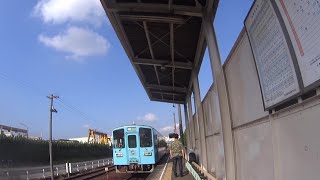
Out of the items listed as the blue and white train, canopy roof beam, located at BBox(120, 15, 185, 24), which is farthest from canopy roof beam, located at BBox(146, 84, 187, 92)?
canopy roof beam, located at BBox(120, 15, 185, 24)

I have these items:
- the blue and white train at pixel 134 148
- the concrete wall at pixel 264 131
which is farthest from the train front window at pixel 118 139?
the concrete wall at pixel 264 131

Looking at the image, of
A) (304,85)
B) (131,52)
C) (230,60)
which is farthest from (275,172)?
(131,52)

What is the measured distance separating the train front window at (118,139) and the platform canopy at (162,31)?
23.5ft

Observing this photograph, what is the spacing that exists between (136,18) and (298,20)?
1009 cm

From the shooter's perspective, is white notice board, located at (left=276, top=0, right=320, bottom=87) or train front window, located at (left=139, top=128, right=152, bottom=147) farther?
train front window, located at (left=139, top=128, right=152, bottom=147)

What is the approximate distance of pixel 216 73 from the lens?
10.0 metres

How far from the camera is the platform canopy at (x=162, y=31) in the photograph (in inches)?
489

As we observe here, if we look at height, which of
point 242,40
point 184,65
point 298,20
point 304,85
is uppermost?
point 184,65

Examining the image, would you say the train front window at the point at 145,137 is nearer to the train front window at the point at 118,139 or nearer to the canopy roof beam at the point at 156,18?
the train front window at the point at 118,139

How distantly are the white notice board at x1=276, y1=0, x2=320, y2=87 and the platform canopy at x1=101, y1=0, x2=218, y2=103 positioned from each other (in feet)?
23.4

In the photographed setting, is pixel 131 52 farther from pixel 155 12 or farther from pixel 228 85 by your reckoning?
pixel 228 85

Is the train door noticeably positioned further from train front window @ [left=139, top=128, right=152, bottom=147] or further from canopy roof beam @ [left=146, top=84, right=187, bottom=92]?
canopy roof beam @ [left=146, top=84, right=187, bottom=92]

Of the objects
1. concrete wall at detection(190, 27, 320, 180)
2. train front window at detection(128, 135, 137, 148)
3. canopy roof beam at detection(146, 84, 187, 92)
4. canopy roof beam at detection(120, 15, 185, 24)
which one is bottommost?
concrete wall at detection(190, 27, 320, 180)

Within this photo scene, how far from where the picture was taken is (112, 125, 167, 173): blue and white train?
3106 centimetres
